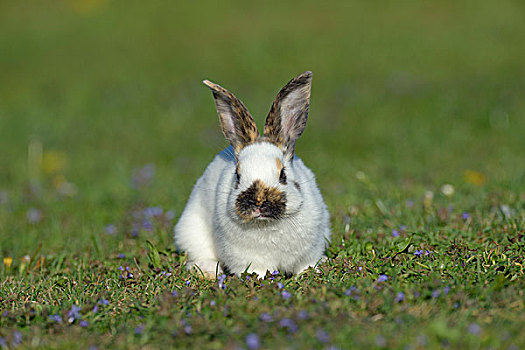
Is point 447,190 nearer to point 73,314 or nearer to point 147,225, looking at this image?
point 147,225

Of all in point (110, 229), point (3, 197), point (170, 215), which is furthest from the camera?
point (3, 197)

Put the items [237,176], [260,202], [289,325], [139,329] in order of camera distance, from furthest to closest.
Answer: [237,176] < [260,202] < [139,329] < [289,325]

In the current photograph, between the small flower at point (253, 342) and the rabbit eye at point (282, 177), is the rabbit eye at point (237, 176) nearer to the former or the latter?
the rabbit eye at point (282, 177)

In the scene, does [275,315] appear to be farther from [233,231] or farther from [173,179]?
[173,179]

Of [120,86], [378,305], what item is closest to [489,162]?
[378,305]

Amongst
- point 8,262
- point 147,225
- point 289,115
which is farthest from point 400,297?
point 8,262

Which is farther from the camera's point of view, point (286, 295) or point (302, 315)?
point (286, 295)

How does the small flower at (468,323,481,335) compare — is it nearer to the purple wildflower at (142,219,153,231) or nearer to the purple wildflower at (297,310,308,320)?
the purple wildflower at (297,310,308,320)

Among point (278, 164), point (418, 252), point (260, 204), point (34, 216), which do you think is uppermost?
point (278, 164)
